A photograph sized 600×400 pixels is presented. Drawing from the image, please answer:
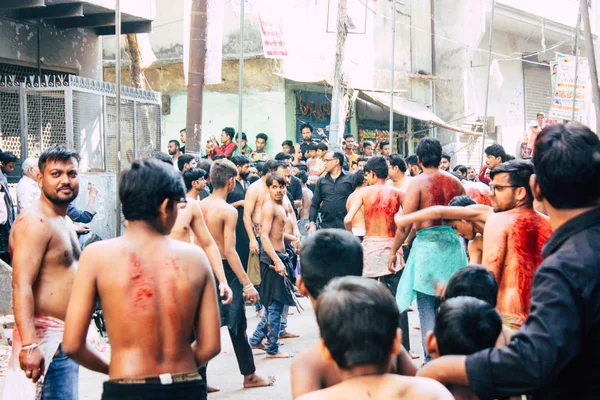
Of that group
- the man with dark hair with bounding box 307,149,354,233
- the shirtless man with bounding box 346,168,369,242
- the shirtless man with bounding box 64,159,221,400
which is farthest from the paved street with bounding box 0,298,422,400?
the shirtless man with bounding box 64,159,221,400

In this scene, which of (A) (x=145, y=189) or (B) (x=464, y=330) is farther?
(A) (x=145, y=189)

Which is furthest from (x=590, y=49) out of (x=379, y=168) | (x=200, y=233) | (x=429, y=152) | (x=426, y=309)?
(x=200, y=233)

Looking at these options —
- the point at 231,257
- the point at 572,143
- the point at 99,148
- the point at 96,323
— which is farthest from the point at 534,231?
the point at 99,148

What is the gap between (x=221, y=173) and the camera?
7.26 meters

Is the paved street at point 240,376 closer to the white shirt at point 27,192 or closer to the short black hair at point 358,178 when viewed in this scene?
the short black hair at point 358,178

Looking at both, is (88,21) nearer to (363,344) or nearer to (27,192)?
(27,192)

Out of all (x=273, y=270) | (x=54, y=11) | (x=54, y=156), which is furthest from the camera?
(x=54, y=11)

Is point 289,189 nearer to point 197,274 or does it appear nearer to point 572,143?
point 197,274

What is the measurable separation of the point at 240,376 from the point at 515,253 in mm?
3536

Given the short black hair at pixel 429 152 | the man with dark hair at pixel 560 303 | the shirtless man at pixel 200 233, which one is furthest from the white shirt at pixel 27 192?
the man with dark hair at pixel 560 303

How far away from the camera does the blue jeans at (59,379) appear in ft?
13.8

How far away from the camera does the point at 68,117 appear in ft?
36.4

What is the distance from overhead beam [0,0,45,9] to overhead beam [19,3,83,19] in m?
0.93

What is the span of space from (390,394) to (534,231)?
267cm
